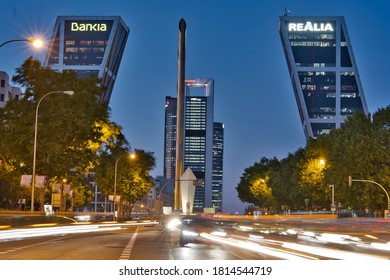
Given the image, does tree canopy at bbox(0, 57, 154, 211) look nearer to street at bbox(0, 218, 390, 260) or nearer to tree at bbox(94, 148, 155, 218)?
street at bbox(0, 218, 390, 260)

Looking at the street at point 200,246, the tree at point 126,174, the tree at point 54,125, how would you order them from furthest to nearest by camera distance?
the tree at point 126,174
the tree at point 54,125
the street at point 200,246

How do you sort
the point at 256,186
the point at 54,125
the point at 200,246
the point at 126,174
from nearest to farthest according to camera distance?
1. the point at 200,246
2. the point at 54,125
3. the point at 126,174
4. the point at 256,186

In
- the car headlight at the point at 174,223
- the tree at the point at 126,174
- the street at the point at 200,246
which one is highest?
the tree at the point at 126,174

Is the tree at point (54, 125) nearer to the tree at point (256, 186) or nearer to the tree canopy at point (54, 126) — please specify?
the tree canopy at point (54, 126)

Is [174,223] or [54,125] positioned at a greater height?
[54,125]

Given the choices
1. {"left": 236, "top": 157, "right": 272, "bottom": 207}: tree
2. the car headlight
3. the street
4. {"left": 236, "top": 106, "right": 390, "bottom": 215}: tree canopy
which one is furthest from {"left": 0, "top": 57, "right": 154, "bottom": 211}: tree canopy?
{"left": 236, "top": 157, "right": 272, "bottom": 207}: tree

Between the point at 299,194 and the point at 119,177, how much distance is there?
38402mm

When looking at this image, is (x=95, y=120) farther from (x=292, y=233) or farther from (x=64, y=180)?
(x=292, y=233)

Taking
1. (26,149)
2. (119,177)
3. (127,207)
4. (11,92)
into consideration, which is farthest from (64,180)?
(11,92)

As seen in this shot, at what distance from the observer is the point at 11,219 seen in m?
42.2

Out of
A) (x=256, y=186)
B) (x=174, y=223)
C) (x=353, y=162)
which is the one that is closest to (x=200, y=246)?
(x=174, y=223)

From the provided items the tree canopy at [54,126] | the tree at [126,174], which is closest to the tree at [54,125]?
the tree canopy at [54,126]

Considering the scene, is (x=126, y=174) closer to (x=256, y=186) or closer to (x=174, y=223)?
(x=174, y=223)

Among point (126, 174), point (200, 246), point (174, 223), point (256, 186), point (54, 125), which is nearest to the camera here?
point (200, 246)
